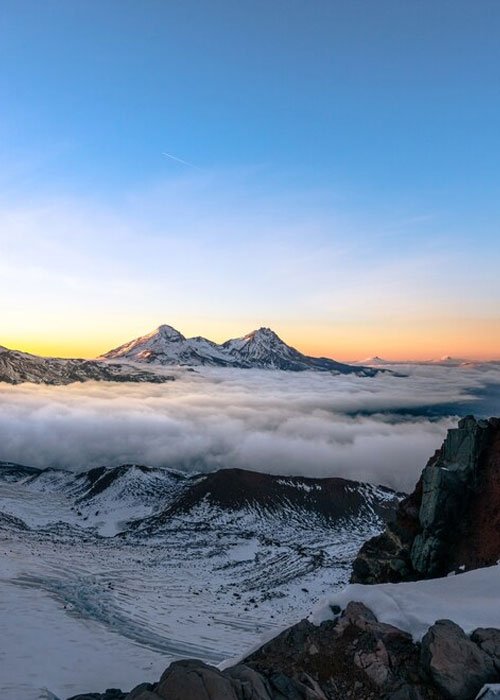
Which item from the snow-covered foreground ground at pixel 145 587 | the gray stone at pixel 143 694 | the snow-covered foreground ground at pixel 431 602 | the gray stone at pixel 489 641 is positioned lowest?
the snow-covered foreground ground at pixel 145 587

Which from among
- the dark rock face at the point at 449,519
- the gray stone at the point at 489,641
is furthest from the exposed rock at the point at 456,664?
the dark rock face at the point at 449,519

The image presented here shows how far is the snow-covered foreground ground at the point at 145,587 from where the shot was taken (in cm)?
3769

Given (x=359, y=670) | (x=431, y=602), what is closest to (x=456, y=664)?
(x=359, y=670)

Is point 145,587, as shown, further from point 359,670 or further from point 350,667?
point 359,670

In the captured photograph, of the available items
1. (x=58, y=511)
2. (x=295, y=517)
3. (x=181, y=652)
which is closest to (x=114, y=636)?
(x=181, y=652)

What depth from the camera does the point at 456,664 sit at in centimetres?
1627

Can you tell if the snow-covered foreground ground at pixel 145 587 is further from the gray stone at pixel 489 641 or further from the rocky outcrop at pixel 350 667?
the gray stone at pixel 489 641

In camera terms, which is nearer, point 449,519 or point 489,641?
point 489,641

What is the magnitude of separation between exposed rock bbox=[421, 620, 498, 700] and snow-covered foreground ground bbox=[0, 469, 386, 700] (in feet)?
29.7

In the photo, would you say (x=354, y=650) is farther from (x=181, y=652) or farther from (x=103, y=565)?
(x=103, y=565)

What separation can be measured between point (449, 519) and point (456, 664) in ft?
70.5

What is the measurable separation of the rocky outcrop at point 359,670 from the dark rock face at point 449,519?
647 inches

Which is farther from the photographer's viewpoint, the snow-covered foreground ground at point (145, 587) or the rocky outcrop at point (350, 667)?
the snow-covered foreground ground at point (145, 587)

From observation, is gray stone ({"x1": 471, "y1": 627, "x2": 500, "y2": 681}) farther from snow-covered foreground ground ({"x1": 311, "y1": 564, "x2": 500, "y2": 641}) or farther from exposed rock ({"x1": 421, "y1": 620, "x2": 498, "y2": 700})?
snow-covered foreground ground ({"x1": 311, "y1": 564, "x2": 500, "y2": 641})
